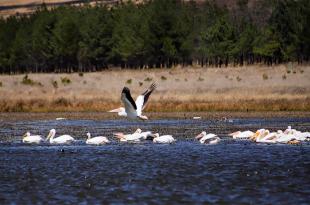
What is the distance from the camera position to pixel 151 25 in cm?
9869

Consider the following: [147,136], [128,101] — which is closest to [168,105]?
[147,136]

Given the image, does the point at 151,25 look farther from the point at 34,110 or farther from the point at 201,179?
the point at 201,179

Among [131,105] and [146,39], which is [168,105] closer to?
[131,105]

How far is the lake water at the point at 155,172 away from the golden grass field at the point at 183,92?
13210 mm

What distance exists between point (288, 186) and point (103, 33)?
93.0 metres

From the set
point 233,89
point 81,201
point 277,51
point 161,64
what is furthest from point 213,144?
point 161,64

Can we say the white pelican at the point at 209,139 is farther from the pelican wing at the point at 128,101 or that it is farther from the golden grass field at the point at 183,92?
the golden grass field at the point at 183,92

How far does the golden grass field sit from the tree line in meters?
29.6

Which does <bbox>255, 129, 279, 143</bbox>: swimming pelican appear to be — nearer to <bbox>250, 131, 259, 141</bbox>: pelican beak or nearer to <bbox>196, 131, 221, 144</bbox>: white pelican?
<bbox>250, 131, 259, 141</bbox>: pelican beak

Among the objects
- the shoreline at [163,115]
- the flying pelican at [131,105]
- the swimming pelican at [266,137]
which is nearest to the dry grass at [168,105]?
the shoreline at [163,115]

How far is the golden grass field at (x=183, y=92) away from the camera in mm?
43938

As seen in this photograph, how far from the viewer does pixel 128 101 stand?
77.8 ft

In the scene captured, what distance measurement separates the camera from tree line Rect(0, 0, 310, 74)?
94.6m

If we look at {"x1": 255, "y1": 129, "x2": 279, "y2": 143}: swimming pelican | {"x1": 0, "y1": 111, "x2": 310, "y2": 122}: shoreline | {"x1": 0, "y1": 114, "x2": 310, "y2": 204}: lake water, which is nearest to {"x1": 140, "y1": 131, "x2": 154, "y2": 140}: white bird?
{"x1": 0, "y1": 114, "x2": 310, "y2": 204}: lake water
